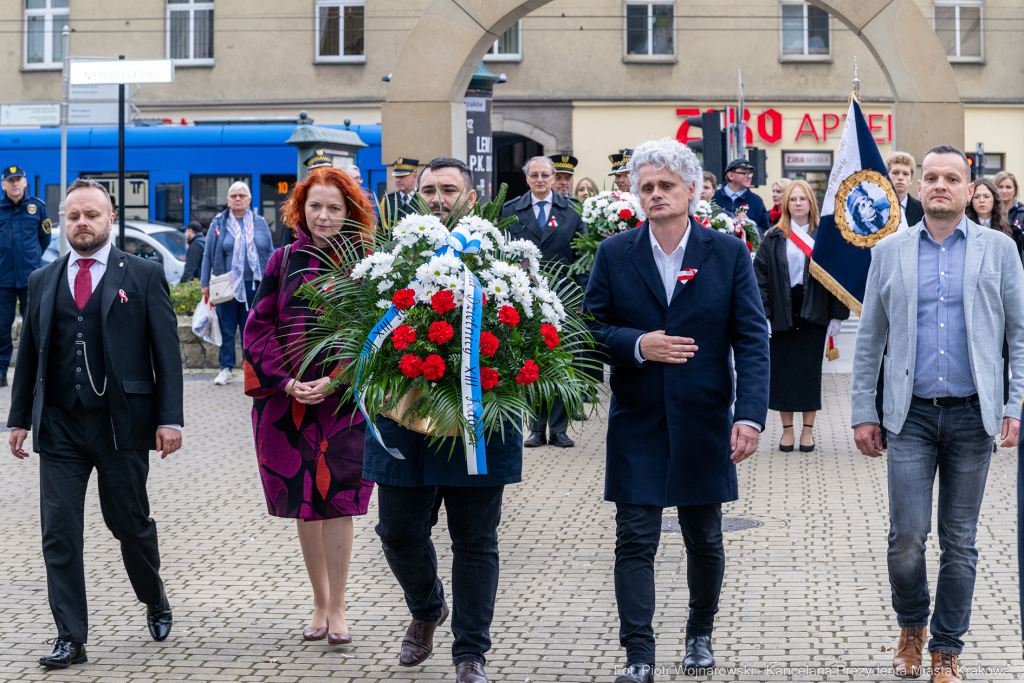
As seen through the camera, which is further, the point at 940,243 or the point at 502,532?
the point at 502,532

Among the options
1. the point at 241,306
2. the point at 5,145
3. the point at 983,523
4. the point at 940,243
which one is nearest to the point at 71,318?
the point at 940,243

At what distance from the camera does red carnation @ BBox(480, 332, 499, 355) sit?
432 cm

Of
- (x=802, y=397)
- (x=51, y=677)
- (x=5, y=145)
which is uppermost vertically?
(x=5, y=145)

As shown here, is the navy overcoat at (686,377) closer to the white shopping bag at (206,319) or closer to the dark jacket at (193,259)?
the white shopping bag at (206,319)

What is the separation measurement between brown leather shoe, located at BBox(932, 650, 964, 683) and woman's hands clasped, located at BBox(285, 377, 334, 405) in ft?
8.15

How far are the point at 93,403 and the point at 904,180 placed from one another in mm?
6127

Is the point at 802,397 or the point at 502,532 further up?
the point at 802,397

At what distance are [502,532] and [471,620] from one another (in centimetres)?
253

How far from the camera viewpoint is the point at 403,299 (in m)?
4.35

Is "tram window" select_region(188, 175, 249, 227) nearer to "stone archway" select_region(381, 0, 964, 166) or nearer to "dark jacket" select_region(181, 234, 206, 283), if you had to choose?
"dark jacket" select_region(181, 234, 206, 283)

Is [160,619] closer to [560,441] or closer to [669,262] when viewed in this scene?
[669,262]

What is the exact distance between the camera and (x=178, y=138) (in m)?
24.3

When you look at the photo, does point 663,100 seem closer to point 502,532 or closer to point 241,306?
point 241,306

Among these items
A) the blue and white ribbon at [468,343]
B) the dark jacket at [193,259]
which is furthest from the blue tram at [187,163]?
the blue and white ribbon at [468,343]
